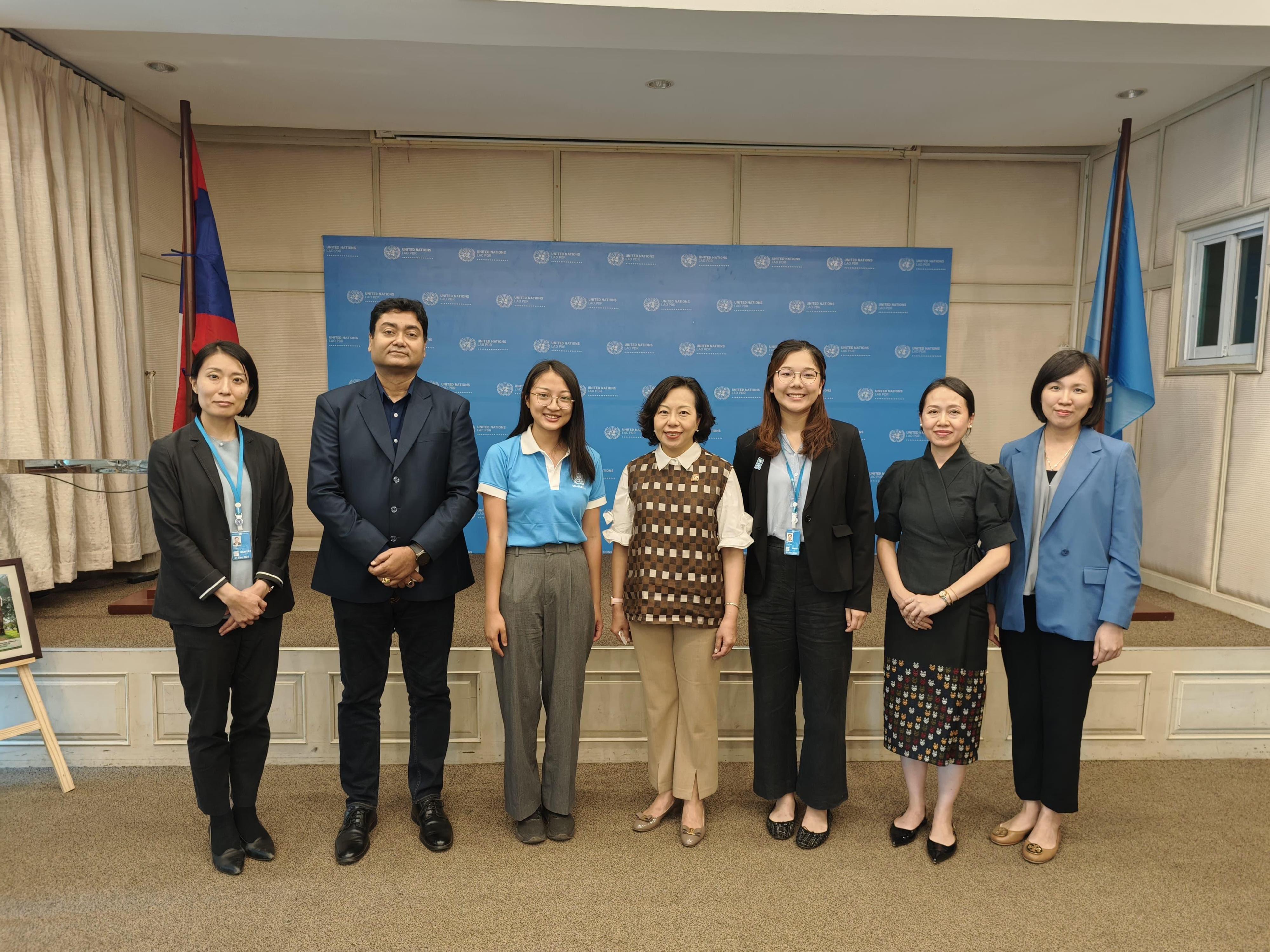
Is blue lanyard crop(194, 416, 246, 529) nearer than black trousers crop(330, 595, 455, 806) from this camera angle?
Yes

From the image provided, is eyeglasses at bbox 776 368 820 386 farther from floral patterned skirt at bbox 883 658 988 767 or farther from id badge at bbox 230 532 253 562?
id badge at bbox 230 532 253 562

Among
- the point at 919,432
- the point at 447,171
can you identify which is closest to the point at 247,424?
the point at 447,171

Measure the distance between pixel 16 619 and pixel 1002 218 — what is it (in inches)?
234

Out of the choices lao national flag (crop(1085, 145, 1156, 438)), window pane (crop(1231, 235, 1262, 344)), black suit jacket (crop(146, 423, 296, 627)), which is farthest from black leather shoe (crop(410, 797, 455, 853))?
window pane (crop(1231, 235, 1262, 344))

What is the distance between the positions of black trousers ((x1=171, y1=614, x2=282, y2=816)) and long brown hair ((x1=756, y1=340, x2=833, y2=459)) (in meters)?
1.66

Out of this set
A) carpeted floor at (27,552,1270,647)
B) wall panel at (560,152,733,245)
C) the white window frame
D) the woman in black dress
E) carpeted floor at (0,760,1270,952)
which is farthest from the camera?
wall panel at (560,152,733,245)

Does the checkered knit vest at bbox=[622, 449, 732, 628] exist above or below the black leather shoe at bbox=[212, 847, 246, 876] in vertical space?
above

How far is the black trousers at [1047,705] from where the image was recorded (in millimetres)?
2352

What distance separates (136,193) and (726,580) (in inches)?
166

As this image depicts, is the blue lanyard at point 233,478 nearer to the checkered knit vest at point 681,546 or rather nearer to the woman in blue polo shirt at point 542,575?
the woman in blue polo shirt at point 542,575

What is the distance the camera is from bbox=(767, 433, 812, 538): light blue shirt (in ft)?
7.81

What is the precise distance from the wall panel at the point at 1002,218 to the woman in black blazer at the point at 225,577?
460 cm

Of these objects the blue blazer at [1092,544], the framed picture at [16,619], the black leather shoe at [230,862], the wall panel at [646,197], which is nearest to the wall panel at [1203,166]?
the wall panel at [646,197]

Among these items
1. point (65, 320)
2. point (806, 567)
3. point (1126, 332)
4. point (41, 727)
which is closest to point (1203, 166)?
point (1126, 332)
